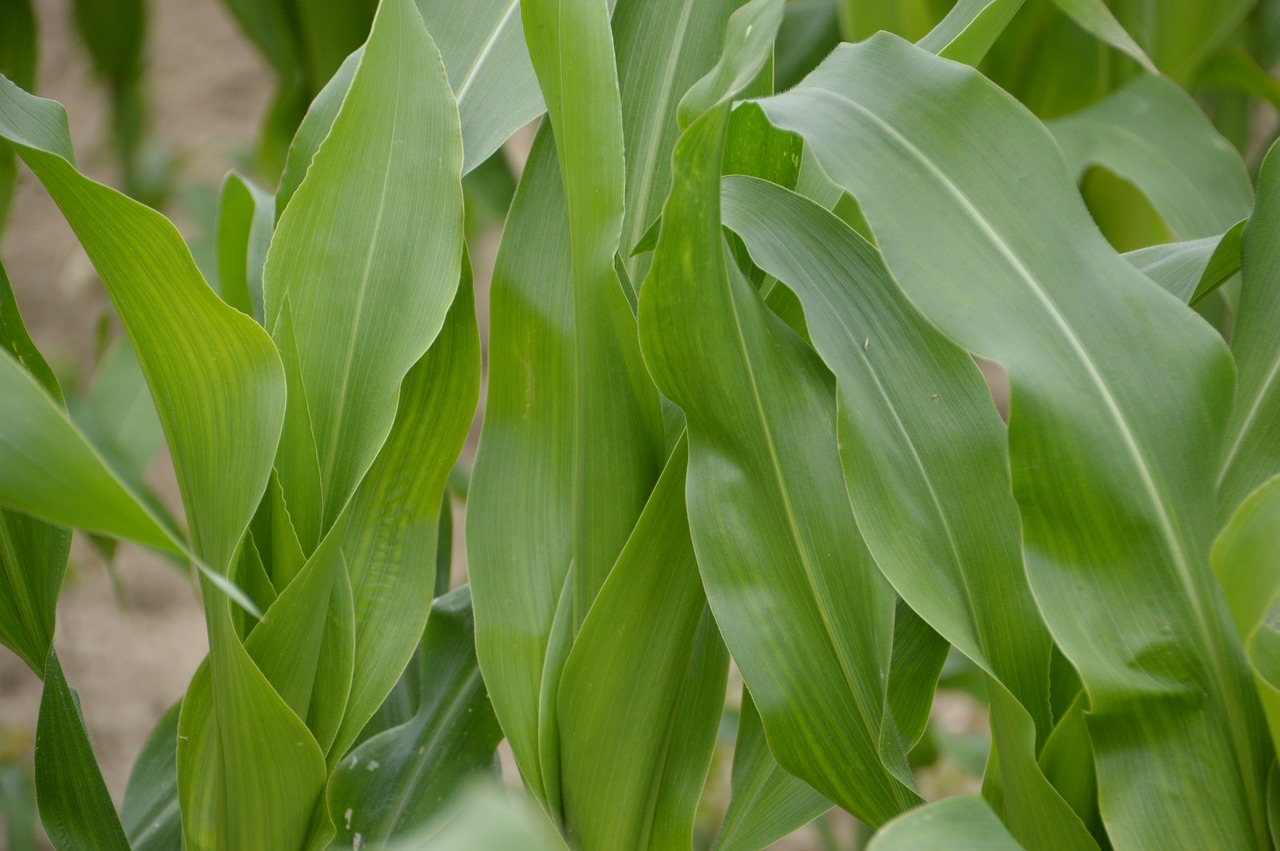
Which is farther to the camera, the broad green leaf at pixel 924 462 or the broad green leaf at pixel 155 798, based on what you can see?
the broad green leaf at pixel 155 798

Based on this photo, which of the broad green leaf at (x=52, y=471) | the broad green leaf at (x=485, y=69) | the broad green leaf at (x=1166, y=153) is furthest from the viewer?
the broad green leaf at (x=1166, y=153)

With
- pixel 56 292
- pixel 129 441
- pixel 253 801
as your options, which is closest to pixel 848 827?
pixel 129 441

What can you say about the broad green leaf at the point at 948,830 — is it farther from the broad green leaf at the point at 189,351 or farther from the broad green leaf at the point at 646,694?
the broad green leaf at the point at 189,351

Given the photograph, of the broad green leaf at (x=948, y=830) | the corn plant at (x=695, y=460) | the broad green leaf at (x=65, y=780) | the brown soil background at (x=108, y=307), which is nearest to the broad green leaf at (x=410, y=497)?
the corn plant at (x=695, y=460)

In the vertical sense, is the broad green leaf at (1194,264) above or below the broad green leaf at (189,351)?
below

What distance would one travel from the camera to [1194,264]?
45cm

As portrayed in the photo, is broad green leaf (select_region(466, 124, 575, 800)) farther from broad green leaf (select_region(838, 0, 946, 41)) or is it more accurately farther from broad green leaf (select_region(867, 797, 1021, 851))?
broad green leaf (select_region(838, 0, 946, 41))

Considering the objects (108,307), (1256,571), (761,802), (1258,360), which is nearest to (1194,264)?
(1258,360)

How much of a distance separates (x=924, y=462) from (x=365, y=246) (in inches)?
9.9

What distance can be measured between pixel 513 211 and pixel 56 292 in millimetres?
2167

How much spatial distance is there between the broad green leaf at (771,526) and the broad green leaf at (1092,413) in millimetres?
60

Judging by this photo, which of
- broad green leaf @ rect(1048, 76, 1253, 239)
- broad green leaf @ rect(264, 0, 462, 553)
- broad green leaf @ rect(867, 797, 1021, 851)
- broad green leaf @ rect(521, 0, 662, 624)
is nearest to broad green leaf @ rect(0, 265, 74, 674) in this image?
broad green leaf @ rect(264, 0, 462, 553)

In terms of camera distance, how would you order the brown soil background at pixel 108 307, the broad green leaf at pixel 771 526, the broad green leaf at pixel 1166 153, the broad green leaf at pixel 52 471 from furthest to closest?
the brown soil background at pixel 108 307, the broad green leaf at pixel 1166 153, the broad green leaf at pixel 771 526, the broad green leaf at pixel 52 471

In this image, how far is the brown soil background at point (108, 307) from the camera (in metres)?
1.64
